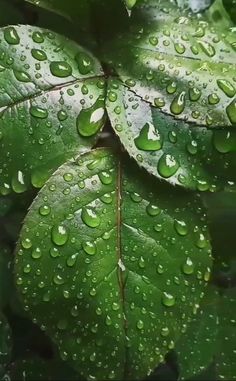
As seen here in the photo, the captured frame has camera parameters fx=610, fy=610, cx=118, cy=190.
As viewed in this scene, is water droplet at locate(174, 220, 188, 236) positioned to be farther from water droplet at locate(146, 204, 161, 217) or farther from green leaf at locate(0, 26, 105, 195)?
green leaf at locate(0, 26, 105, 195)

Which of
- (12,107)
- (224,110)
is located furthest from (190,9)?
(12,107)

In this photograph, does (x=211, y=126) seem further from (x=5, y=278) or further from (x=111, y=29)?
(x=5, y=278)

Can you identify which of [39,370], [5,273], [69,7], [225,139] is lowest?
[39,370]

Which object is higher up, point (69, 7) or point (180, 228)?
point (69, 7)

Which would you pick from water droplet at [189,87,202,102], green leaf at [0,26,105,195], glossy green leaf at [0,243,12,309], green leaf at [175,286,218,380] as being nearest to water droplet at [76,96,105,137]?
green leaf at [0,26,105,195]

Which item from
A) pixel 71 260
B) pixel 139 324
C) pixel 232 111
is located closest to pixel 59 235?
pixel 71 260

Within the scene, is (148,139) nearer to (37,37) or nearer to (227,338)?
(37,37)
